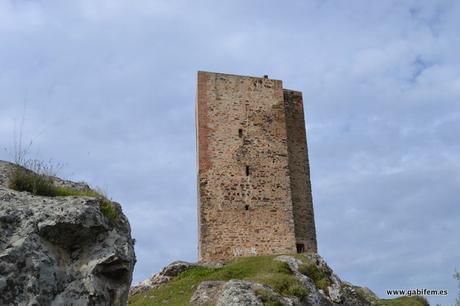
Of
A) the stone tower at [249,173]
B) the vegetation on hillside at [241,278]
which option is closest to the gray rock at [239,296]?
the vegetation on hillside at [241,278]

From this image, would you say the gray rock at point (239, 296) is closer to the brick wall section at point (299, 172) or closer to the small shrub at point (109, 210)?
the small shrub at point (109, 210)

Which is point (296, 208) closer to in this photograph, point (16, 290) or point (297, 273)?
point (297, 273)

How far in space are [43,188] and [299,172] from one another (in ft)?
77.5

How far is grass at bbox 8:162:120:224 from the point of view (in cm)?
507

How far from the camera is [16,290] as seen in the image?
13.7ft

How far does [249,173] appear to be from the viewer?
85.9 feet

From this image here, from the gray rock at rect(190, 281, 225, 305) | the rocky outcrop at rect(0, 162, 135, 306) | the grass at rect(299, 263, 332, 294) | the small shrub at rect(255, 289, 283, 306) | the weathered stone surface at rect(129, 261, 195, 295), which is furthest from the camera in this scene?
the weathered stone surface at rect(129, 261, 195, 295)

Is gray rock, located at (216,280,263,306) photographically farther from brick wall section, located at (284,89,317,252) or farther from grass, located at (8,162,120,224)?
brick wall section, located at (284,89,317,252)

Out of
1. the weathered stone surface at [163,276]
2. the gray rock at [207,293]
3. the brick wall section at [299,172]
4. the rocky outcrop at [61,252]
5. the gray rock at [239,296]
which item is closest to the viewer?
the rocky outcrop at [61,252]

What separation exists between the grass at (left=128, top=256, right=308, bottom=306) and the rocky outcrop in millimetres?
11713

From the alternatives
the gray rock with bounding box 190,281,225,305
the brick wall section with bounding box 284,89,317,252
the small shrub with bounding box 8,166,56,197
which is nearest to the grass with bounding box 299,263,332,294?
the gray rock with bounding box 190,281,225,305

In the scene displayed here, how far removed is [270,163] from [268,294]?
12514 millimetres

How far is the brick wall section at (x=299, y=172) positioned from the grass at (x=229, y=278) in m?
5.47

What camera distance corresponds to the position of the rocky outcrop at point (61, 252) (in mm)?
4258
